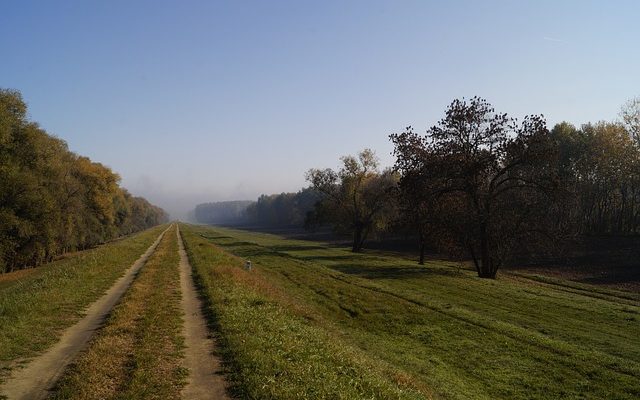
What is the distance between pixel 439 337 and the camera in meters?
19.7

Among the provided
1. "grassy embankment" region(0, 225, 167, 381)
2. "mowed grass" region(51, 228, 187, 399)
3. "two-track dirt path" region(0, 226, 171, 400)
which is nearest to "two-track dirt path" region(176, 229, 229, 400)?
"mowed grass" region(51, 228, 187, 399)

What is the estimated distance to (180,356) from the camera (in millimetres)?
11969

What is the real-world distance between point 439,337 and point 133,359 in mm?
13344

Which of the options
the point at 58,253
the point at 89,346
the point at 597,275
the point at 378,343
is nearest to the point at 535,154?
the point at 597,275

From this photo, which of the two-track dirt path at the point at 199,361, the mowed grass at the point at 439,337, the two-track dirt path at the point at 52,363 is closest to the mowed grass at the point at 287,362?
the mowed grass at the point at 439,337

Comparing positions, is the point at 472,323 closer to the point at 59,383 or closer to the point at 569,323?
the point at 569,323

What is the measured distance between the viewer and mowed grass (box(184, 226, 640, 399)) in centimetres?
1267

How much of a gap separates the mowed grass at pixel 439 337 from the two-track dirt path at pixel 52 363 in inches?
168

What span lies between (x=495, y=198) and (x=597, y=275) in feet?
61.1

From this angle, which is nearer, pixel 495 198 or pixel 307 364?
pixel 307 364

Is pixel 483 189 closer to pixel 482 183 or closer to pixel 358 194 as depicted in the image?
pixel 482 183

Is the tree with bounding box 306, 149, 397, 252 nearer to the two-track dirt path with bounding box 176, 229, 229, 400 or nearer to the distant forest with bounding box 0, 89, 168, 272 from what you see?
the distant forest with bounding box 0, 89, 168, 272

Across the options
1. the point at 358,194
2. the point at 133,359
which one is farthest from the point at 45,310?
the point at 358,194

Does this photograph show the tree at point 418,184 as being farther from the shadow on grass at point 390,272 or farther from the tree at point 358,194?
the tree at point 358,194
